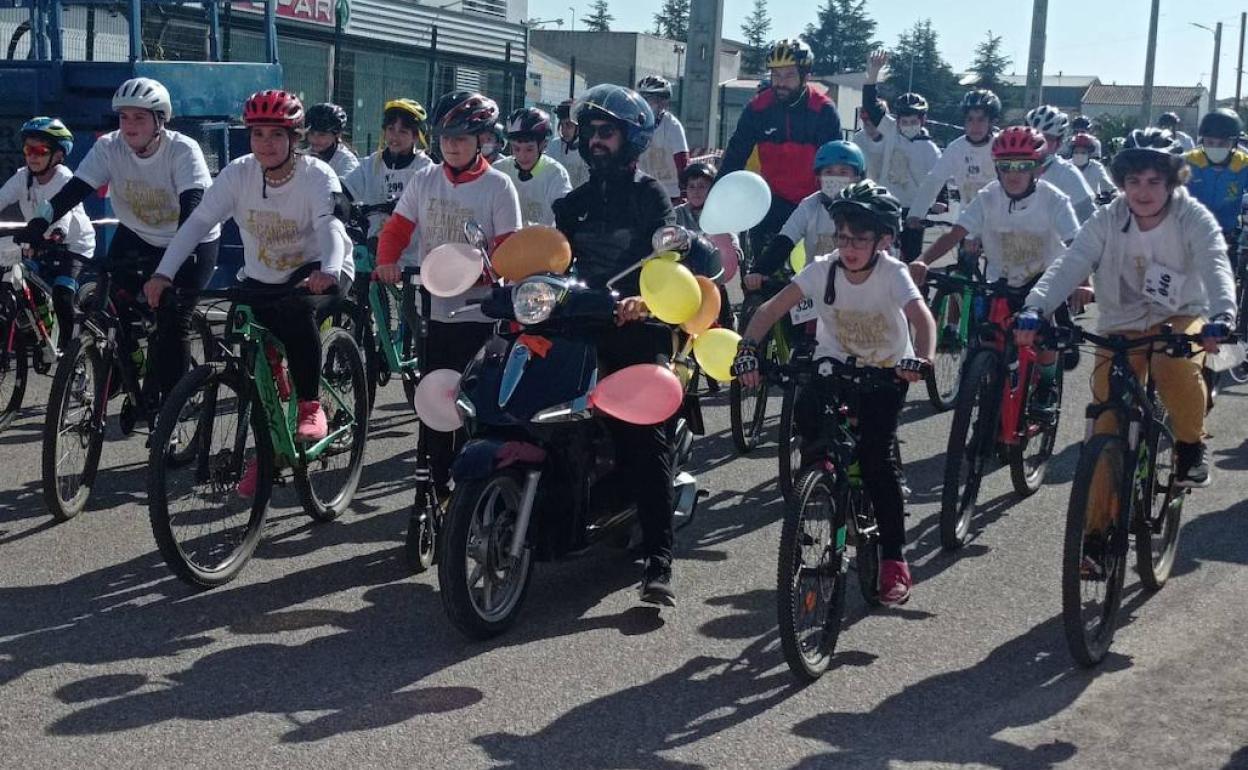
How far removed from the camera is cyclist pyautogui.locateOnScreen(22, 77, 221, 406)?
8.33 m

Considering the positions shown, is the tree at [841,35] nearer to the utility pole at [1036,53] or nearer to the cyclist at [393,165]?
the utility pole at [1036,53]

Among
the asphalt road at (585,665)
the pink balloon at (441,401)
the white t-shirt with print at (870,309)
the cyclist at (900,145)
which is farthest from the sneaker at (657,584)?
the cyclist at (900,145)

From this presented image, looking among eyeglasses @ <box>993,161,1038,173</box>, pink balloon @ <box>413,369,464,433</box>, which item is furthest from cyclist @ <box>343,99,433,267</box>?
pink balloon @ <box>413,369,464,433</box>

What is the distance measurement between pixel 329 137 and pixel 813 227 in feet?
13.0

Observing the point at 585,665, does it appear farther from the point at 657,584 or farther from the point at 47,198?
the point at 47,198

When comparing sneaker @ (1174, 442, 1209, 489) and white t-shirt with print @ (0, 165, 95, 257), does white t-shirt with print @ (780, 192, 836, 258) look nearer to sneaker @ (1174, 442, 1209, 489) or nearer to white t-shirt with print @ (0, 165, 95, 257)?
sneaker @ (1174, 442, 1209, 489)

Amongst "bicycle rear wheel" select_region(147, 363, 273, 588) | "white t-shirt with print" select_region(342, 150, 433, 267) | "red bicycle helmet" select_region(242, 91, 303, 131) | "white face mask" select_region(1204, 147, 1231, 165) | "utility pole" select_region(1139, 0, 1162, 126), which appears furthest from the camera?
"utility pole" select_region(1139, 0, 1162, 126)

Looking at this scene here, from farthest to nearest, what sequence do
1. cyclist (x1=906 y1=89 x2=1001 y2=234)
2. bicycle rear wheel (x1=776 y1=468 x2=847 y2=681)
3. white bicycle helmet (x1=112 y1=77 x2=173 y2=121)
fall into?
cyclist (x1=906 y1=89 x2=1001 y2=234) → white bicycle helmet (x1=112 y1=77 x2=173 y2=121) → bicycle rear wheel (x1=776 y1=468 x2=847 y2=681)

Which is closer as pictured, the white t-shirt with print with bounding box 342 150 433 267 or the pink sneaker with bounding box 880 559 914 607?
the pink sneaker with bounding box 880 559 914 607

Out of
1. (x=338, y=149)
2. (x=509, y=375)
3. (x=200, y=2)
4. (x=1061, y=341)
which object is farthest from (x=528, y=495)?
(x=200, y=2)

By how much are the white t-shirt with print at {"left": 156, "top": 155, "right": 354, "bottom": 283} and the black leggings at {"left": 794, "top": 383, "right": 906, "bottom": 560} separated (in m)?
2.30

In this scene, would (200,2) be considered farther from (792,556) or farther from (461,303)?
(792,556)

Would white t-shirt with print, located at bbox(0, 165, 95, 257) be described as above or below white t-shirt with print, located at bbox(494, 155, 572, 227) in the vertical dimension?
below

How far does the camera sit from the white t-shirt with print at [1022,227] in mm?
9008
